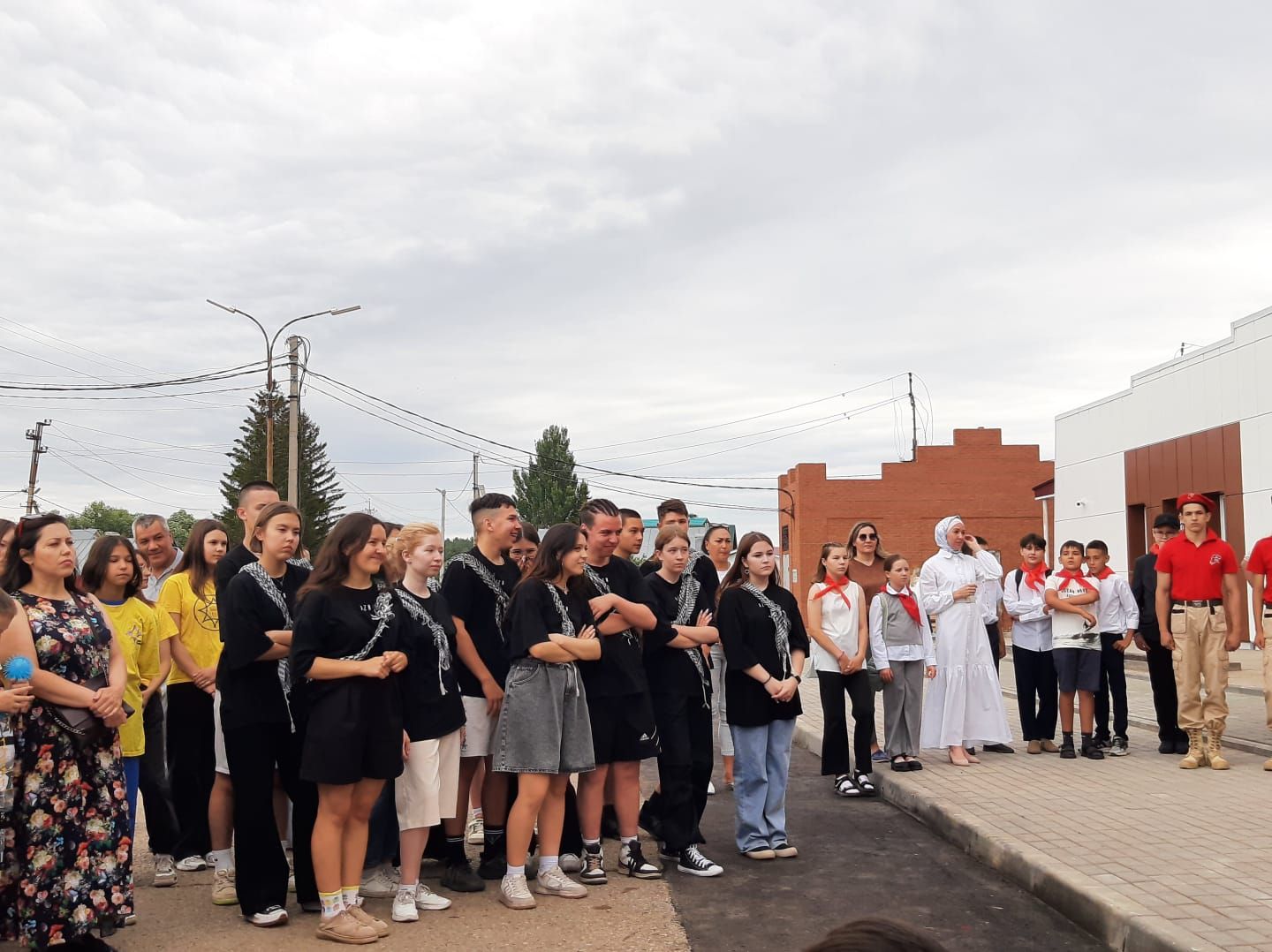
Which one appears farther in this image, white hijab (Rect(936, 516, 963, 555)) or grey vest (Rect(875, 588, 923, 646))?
white hijab (Rect(936, 516, 963, 555))

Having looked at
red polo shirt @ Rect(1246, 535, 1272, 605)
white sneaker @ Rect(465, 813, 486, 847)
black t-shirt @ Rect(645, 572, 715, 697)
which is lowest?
white sneaker @ Rect(465, 813, 486, 847)

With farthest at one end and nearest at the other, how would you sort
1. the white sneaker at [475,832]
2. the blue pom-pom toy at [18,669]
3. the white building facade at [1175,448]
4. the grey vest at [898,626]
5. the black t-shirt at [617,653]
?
the white building facade at [1175,448] → the grey vest at [898,626] → the white sneaker at [475,832] → the black t-shirt at [617,653] → the blue pom-pom toy at [18,669]

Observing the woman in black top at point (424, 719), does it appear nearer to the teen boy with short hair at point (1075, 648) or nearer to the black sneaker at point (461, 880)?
the black sneaker at point (461, 880)

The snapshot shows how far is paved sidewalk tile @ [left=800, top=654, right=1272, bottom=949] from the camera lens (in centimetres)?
526

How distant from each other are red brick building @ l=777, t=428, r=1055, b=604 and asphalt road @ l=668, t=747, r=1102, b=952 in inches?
1857

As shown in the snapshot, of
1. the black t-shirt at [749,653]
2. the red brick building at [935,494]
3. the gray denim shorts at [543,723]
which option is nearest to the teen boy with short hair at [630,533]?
the black t-shirt at [749,653]

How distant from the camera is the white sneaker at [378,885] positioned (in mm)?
6297

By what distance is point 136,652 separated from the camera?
6.54m

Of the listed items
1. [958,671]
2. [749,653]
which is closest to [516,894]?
[749,653]

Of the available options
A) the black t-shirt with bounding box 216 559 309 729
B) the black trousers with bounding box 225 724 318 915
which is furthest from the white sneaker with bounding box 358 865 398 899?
the black t-shirt with bounding box 216 559 309 729

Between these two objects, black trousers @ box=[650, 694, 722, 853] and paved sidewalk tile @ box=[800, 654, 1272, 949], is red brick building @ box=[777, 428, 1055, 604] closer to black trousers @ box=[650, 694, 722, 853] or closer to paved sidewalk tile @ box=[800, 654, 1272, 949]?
paved sidewalk tile @ box=[800, 654, 1272, 949]

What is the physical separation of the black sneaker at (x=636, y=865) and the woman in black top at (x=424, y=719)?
1097 millimetres

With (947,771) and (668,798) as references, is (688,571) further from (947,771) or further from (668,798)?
(947,771)

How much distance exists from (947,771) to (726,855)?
10.2ft
